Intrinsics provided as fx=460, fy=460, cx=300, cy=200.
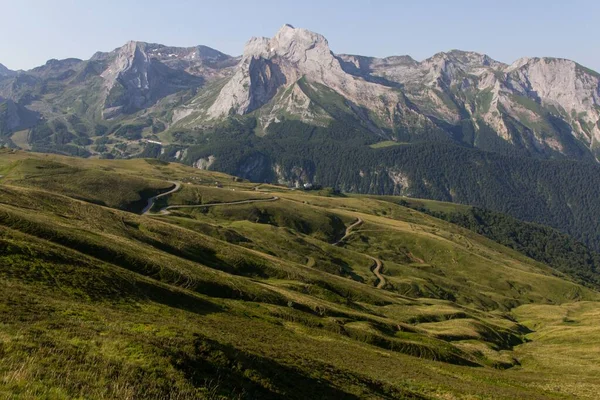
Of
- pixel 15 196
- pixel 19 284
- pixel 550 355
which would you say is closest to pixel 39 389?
pixel 19 284

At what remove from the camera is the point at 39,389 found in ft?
58.7

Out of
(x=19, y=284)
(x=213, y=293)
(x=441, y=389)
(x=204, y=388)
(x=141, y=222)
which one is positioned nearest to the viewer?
(x=204, y=388)

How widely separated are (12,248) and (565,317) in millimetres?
188847

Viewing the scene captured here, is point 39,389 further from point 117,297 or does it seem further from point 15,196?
point 15,196

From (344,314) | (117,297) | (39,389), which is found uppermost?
(39,389)

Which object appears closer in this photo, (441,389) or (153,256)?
(441,389)

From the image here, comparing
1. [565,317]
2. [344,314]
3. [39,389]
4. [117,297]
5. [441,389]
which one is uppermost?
[39,389]

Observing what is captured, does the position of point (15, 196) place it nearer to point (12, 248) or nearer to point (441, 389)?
point (12, 248)

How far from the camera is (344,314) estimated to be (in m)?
89.8

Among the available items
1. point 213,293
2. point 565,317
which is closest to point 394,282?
point 565,317

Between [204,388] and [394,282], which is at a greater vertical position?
[204,388]

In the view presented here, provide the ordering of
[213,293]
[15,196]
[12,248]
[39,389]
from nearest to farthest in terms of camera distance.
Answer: [39,389] < [12,248] < [213,293] < [15,196]

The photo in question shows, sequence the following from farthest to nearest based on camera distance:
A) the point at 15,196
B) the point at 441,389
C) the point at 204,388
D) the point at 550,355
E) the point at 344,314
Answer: the point at 550,355
the point at 15,196
the point at 344,314
the point at 441,389
the point at 204,388

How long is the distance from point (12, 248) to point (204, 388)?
39767 mm
